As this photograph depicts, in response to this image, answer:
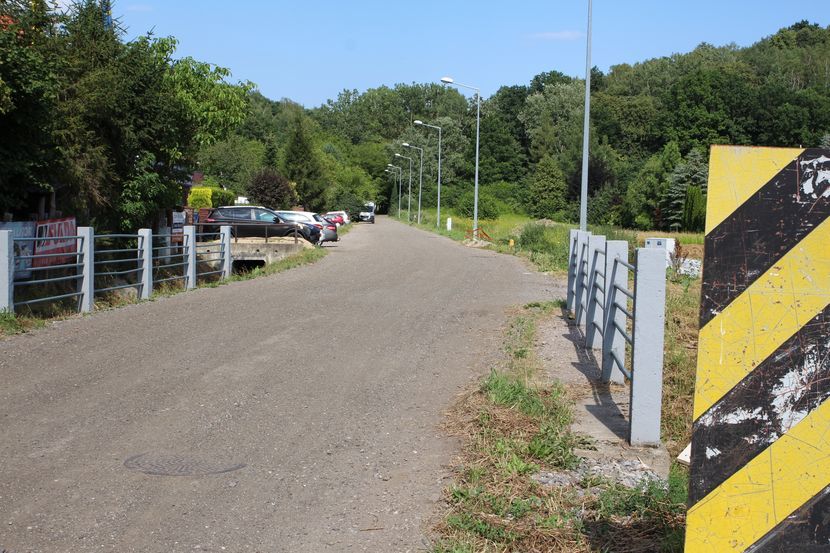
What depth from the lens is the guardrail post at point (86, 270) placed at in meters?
13.3

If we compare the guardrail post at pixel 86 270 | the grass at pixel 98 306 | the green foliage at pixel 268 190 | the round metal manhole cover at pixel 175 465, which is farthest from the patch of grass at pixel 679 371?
the green foliage at pixel 268 190

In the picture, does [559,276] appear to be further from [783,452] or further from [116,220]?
[783,452]

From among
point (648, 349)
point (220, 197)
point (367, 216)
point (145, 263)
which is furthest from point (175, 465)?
point (367, 216)

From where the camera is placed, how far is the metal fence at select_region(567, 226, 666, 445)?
234 inches

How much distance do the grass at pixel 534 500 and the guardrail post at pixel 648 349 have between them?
0.49m

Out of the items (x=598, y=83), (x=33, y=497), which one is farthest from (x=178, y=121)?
(x=598, y=83)

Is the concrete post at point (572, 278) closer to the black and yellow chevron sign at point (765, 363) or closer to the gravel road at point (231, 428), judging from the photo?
the gravel road at point (231, 428)

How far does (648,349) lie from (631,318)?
1524 millimetres

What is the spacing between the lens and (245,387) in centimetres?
805

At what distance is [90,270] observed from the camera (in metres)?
13.4

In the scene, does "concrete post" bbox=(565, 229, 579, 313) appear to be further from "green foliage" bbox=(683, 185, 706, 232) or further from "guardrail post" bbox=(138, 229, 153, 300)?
"green foliage" bbox=(683, 185, 706, 232)

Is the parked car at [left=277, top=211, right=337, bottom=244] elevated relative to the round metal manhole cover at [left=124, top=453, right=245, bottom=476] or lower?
elevated

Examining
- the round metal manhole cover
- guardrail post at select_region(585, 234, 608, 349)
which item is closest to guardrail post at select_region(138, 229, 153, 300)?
guardrail post at select_region(585, 234, 608, 349)

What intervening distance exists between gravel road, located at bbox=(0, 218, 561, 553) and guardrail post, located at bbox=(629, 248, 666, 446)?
141 centimetres
